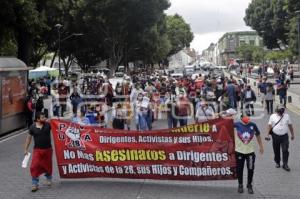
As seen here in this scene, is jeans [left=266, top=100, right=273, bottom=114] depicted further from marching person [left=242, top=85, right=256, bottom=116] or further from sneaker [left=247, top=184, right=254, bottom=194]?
sneaker [left=247, top=184, right=254, bottom=194]

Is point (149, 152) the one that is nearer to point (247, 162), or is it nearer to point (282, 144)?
point (247, 162)

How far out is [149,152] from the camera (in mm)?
11625

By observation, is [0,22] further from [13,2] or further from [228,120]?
[228,120]

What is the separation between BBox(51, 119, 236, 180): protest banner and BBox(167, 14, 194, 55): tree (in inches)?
4131

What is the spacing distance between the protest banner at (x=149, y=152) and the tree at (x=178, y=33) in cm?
10492

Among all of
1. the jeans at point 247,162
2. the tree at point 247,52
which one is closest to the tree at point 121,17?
the jeans at point 247,162

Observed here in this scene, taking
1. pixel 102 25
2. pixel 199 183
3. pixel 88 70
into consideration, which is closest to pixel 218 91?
pixel 199 183

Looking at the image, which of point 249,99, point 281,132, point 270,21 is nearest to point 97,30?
point 249,99

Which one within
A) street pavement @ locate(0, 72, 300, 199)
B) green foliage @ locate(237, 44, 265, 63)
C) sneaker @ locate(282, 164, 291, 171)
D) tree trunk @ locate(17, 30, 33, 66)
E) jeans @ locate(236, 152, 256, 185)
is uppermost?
green foliage @ locate(237, 44, 265, 63)

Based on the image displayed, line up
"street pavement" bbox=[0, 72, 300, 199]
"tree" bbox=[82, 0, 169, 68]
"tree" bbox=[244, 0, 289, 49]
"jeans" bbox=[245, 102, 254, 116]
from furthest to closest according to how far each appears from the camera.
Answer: "tree" bbox=[244, 0, 289, 49], "tree" bbox=[82, 0, 169, 68], "jeans" bbox=[245, 102, 254, 116], "street pavement" bbox=[0, 72, 300, 199]

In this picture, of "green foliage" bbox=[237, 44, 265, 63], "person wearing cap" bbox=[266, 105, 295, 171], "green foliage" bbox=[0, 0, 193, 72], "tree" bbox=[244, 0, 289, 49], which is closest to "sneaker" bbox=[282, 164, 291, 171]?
"person wearing cap" bbox=[266, 105, 295, 171]

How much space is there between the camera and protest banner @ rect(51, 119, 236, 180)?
37.2 ft

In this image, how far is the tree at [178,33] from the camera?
4702 inches

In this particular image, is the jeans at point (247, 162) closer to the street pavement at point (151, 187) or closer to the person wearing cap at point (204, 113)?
→ the street pavement at point (151, 187)
